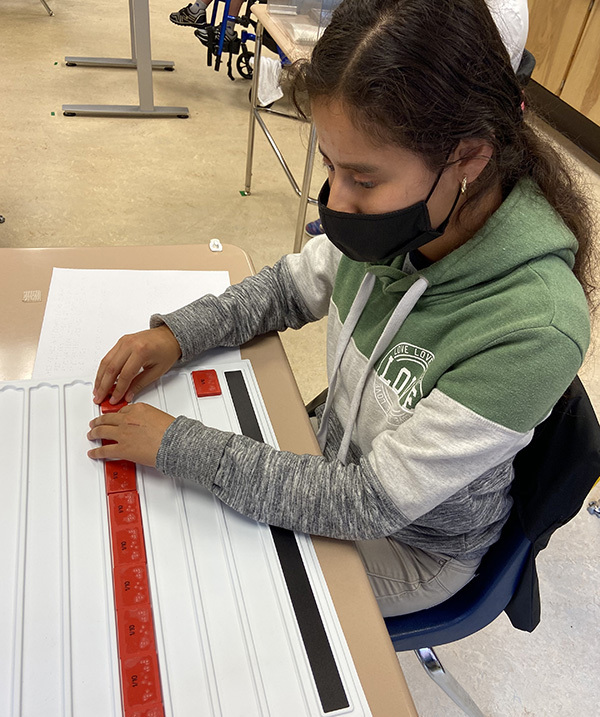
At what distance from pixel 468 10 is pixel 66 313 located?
2.12ft

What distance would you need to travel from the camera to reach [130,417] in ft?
2.27

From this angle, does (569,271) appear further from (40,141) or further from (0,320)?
(40,141)

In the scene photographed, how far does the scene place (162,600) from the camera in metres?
0.56

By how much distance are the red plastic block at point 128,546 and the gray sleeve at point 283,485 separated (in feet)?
0.26

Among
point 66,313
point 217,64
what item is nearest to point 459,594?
point 66,313

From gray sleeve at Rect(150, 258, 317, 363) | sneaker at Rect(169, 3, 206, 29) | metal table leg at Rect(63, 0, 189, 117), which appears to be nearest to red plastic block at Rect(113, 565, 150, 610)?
gray sleeve at Rect(150, 258, 317, 363)

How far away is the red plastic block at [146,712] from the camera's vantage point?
1.59 ft

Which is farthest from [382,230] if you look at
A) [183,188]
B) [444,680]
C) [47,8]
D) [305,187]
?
[47,8]

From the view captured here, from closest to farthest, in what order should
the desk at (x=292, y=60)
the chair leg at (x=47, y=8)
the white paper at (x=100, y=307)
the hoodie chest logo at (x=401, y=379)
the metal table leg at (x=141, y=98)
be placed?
the hoodie chest logo at (x=401, y=379)
the white paper at (x=100, y=307)
the desk at (x=292, y=60)
the metal table leg at (x=141, y=98)
the chair leg at (x=47, y=8)

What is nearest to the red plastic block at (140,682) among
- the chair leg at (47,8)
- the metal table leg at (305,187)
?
the metal table leg at (305,187)

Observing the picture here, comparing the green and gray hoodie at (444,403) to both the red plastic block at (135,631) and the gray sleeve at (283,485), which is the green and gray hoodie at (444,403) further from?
the red plastic block at (135,631)

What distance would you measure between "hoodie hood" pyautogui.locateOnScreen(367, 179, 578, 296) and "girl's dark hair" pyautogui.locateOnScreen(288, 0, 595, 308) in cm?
4

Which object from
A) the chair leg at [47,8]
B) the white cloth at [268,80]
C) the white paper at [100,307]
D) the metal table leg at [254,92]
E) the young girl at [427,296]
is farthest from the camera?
the chair leg at [47,8]

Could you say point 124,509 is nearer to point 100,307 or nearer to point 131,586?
point 131,586
